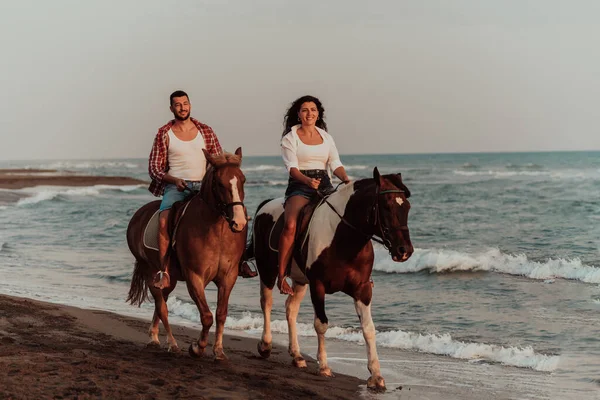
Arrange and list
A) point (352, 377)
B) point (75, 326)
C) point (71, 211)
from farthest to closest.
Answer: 1. point (71, 211)
2. point (75, 326)
3. point (352, 377)

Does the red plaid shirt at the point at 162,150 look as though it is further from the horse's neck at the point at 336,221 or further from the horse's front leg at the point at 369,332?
the horse's front leg at the point at 369,332

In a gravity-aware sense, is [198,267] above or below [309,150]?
below

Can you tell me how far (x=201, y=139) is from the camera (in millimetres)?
8039

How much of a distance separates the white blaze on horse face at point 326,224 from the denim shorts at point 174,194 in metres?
1.26

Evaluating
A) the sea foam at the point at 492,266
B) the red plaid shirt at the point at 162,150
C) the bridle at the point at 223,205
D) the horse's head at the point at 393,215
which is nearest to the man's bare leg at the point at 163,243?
the red plaid shirt at the point at 162,150

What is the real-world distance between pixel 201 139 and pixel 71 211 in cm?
2720

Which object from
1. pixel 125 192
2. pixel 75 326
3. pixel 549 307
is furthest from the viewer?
pixel 125 192

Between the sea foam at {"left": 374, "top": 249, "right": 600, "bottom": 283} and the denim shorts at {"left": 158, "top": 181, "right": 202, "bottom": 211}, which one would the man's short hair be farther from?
the sea foam at {"left": 374, "top": 249, "right": 600, "bottom": 283}

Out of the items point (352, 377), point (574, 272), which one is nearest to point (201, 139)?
point (352, 377)

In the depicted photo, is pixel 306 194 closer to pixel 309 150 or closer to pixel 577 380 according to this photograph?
pixel 309 150

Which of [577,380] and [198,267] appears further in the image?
[577,380]

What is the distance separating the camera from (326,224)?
733cm

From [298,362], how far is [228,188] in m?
2.08

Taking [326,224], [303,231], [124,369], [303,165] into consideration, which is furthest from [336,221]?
[124,369]
